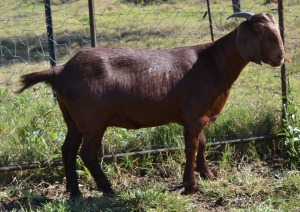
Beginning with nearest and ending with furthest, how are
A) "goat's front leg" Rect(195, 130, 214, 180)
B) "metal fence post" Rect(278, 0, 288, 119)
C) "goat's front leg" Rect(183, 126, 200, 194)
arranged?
1. "goat's front leg" Rect(183, 126, 200, 194)
2. "goat's front leg" Rect(195, 130, 214, 180)
3. "metal fence post" Rect(278, 0, 288, 119)

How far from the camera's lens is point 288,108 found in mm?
6219

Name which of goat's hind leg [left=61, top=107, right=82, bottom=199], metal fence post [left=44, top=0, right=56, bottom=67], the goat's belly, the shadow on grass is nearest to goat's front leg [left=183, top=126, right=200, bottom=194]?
the goat's belly

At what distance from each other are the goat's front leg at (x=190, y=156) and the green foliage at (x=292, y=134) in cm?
121

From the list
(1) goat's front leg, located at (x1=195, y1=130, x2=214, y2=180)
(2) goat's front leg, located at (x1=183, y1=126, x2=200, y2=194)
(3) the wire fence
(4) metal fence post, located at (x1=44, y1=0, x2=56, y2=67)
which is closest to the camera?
(2) goat's front leg, located at (x1=183, y1=126, x2=200, y2=194)

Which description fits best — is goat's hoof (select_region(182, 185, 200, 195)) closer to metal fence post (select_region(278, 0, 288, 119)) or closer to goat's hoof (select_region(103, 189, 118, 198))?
goat's hoof (select_region(103, 189, 118, 198))

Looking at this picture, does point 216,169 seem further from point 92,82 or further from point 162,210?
point 92,82

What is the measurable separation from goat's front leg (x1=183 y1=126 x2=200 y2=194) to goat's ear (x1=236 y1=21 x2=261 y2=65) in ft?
2.57

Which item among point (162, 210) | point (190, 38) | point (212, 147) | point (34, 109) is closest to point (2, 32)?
point (190, 38)

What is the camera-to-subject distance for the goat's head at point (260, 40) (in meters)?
5.14

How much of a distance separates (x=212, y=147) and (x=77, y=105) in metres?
1.77

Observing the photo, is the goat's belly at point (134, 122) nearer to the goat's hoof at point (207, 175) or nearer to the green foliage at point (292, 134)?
the goat's hoof at point (207, 175)

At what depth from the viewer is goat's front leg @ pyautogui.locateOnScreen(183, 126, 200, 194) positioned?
5.30m

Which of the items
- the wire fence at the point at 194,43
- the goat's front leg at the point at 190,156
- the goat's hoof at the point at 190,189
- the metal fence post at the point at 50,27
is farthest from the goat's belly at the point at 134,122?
the metal fence post at the point at 50,27

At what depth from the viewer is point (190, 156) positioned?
5371 mm
